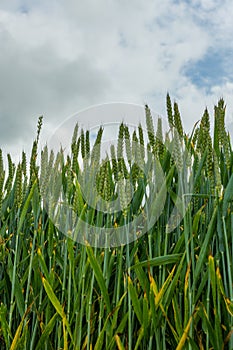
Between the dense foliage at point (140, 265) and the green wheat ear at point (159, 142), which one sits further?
the green wheat ear at point (159, 142)

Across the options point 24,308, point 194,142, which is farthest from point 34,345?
point 194,142

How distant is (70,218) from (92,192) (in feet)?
0.42

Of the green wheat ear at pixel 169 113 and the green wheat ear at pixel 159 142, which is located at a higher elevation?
the green wheat ear at pixel 169 113

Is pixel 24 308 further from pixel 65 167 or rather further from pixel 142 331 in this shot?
pixel 65 167

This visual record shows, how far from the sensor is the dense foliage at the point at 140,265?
1100 mm

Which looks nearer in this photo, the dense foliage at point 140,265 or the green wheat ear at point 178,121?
the dense foliage at point 140,265

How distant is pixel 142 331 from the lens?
1.11 metres

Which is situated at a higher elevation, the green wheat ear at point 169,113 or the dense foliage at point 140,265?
the green wheat ear at point 169,113

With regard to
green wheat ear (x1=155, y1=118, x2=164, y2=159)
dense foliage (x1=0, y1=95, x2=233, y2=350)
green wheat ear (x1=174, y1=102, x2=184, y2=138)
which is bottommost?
dense foliage (x1=0, y1=95, x2=233, y2=350)

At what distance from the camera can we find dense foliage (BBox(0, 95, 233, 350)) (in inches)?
43.3

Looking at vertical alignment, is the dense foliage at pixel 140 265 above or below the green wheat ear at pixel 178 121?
below

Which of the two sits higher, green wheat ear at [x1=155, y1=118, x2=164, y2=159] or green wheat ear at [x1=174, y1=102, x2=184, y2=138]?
green wheat ear at [x1=174, y1=102, x2=184, y2=138]

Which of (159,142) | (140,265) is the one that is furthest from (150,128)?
(140,265)

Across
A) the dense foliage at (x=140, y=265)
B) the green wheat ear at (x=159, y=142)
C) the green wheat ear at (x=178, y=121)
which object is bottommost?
the dense foliage at (x=140, y=265)
